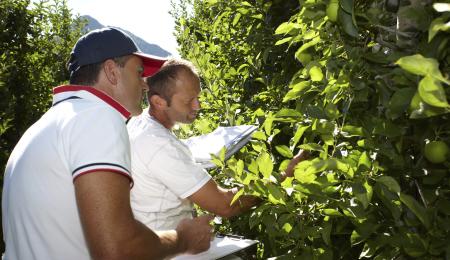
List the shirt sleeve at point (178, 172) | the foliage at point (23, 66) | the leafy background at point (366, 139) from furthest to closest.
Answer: the foliage at point (23, 66) < the shirt sleeve at point (178, 172) < the leafy background at point (366, 139)

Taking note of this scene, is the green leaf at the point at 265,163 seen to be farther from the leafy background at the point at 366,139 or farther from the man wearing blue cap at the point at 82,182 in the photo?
the man wearing blue cap at the point at 82,182

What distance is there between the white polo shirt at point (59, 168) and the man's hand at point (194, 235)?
381 mm

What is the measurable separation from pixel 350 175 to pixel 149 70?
1.39 meters

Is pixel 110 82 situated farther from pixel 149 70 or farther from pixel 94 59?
pixel 149 70

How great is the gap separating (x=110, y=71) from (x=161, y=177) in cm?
59

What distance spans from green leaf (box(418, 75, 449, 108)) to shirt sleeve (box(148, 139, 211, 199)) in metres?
1.44

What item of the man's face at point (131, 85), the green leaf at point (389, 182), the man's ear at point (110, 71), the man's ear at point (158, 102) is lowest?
the man's ear at point (158, 102)

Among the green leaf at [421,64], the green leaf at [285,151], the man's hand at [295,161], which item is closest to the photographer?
the green leaf at [421,64]

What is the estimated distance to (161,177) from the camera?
2.11 meters

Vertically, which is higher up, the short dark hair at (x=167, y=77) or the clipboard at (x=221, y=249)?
the short dark hair at (x=167, y=77)

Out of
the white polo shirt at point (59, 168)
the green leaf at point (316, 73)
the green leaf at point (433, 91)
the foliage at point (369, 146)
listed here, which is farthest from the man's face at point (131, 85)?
the green leaf at point (433, 91)

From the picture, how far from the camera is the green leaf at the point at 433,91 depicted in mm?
721

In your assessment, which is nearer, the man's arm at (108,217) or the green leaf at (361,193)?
the green leaf at (361,193)

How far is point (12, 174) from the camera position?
1.53 m
